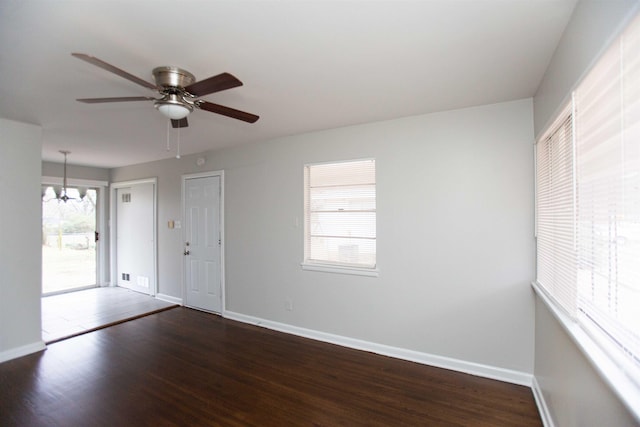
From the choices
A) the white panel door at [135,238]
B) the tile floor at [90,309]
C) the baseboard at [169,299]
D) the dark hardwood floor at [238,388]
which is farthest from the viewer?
the white panel door at [135,238]

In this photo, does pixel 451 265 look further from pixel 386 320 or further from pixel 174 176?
pixel 174 176

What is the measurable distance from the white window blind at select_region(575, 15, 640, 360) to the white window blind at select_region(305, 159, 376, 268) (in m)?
1.88

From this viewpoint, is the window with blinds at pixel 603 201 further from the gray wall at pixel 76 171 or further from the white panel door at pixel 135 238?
the gray wall at pixel 76 171

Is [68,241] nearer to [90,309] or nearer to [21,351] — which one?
[90,309]

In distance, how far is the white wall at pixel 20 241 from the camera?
2955 millimetres

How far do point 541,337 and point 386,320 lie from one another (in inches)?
51.9

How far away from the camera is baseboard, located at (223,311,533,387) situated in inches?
99.5

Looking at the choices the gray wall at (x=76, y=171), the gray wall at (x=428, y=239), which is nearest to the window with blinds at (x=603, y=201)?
the gray wall at (x=428, y=239)

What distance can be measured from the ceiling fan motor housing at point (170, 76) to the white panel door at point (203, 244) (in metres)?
2.47

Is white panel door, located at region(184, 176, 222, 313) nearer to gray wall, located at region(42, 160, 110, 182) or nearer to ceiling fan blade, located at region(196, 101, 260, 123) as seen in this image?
gray wall, located at region(42, 160, 110, 182)

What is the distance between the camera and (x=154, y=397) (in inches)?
91.1

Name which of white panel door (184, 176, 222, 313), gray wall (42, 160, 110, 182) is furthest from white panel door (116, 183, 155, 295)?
white panel door (184, 176, 222, 313)

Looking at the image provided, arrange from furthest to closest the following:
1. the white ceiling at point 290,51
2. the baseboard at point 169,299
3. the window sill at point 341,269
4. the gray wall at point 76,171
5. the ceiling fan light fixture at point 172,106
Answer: the gray wall at point 76,171 → the baseboard at point 169,299 → the window sill at point 341,269 → the ceiling fan light fixture at point 172,106 → the white ceiling at point 290,51

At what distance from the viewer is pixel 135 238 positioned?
5.58 m
